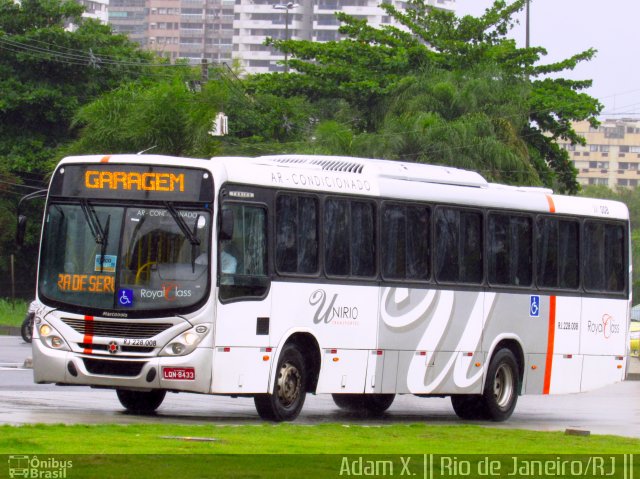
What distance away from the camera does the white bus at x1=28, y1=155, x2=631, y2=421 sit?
15.5 m

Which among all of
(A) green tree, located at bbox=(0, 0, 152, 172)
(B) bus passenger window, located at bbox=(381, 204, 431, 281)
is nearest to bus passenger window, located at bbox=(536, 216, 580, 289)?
(B) bus passenger window, located at bbox=(381, 204, 431, 281)

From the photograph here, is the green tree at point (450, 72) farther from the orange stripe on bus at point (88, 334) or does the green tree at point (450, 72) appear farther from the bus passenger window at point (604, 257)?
the orange stripe on bus at point (88, 334)

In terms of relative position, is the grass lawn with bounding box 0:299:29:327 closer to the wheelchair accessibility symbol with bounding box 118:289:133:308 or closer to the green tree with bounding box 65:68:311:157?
the green tree with bounding box 65:68:311:157

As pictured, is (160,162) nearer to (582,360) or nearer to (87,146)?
(582,360)

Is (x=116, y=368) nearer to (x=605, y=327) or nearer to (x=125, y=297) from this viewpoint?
(x=125, y=297)

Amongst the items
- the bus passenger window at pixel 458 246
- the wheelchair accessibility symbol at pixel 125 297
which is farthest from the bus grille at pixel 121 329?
the bus passenger window at pixel 458 246

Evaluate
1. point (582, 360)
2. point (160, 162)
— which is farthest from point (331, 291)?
point (582, 360)

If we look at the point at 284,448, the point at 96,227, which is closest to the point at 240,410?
the point at 96,227

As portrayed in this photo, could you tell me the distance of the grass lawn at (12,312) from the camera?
4247cm

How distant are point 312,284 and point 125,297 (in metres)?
2.41

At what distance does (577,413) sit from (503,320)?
261cm

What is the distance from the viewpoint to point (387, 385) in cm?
1781

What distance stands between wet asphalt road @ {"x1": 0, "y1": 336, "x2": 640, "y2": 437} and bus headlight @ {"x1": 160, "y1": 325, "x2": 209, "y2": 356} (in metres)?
0.75

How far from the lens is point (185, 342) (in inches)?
607
